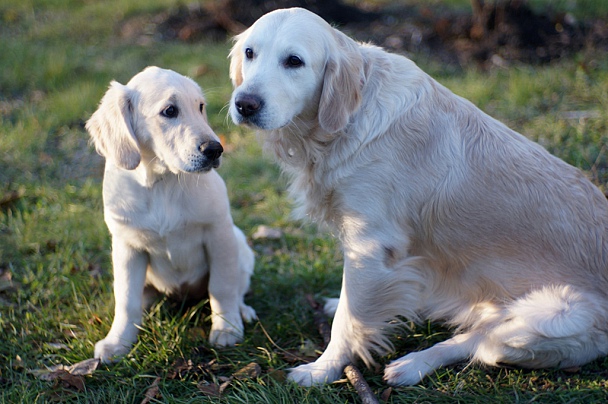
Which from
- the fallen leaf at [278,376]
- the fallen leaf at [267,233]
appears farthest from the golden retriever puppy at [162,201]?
the fallen leaf at [267,233]

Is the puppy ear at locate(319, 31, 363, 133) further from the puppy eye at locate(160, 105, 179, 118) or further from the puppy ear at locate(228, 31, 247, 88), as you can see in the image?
the puppy eye at locate(160, 105, 179, 118)

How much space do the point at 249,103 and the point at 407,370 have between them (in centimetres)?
138

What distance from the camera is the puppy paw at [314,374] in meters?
2.87

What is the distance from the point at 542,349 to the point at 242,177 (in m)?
Result: 3.03

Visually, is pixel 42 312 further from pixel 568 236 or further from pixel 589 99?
pixel 589 99

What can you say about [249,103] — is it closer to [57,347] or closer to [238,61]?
[238,61]

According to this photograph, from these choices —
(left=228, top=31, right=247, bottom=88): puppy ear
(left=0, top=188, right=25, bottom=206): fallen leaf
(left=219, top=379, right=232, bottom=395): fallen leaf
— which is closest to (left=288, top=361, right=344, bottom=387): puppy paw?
(left=219, top=379, right=232, bottom=395): fallen leaf

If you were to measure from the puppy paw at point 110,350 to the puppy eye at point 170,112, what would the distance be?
1152mm

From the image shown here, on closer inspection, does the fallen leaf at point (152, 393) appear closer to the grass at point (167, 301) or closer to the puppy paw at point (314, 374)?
the grass at point (167, 301)

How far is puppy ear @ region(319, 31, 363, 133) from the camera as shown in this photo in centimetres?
268

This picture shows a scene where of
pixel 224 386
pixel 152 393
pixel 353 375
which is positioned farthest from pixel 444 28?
pixel 152 393

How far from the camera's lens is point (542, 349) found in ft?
8.80

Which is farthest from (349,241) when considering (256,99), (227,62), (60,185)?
(227,62)

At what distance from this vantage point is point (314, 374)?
2.89 m
